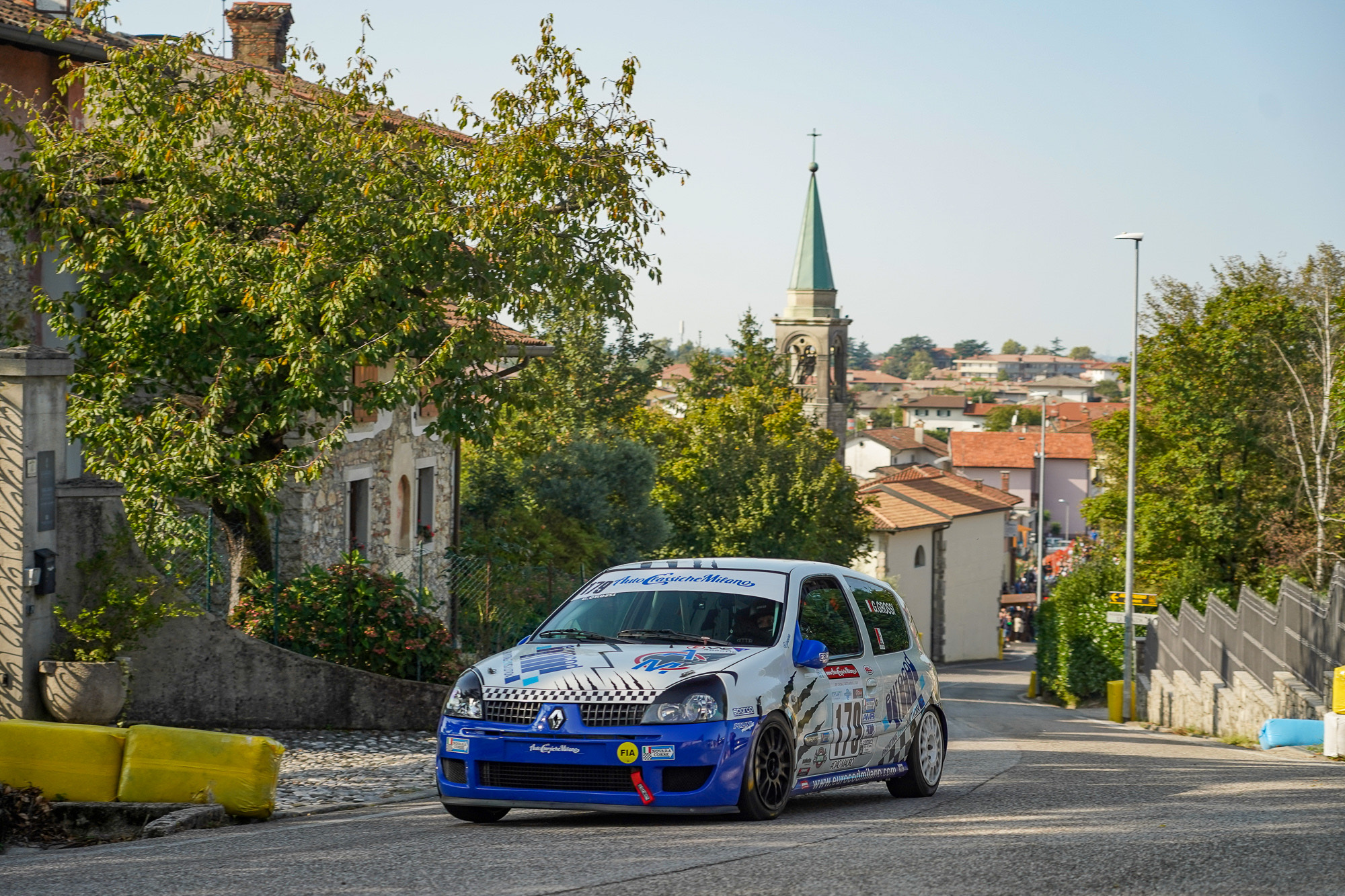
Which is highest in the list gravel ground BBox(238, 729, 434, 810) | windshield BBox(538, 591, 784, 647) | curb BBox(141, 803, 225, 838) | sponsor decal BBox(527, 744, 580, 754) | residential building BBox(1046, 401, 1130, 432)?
residential building BBox(1046, 401, 1130, 432)

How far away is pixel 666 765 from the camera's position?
793 cm

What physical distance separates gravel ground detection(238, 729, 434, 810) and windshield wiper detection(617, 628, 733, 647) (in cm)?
259

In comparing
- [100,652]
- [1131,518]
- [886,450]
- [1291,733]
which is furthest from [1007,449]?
[100,652]

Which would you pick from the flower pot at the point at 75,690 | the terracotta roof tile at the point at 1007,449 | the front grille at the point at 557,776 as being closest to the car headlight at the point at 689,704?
the front grille at the point at 557,776

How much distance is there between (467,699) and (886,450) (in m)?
116

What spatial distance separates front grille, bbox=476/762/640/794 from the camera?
7.97 meters

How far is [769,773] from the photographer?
27.6 ft

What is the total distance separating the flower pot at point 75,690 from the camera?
11.1 meters

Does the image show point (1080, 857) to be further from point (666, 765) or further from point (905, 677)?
point (905, 677)

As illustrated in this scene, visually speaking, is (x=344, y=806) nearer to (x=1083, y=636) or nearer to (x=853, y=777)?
(x=853, y=777)

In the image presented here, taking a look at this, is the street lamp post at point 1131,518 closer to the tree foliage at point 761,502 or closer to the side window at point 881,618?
the tree foliage at point 761,502

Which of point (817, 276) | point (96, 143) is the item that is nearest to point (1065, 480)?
point (817, 276)

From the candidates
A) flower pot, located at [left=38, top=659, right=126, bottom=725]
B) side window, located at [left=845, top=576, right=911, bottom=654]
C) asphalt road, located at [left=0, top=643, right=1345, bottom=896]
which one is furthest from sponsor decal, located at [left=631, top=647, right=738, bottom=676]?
flower pot, located at [left=38, top=659, right=126, bottom=725]

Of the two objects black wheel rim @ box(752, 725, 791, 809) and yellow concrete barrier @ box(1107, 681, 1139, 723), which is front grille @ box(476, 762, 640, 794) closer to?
black wheel rim @ box(752, 725, 791, 809)
